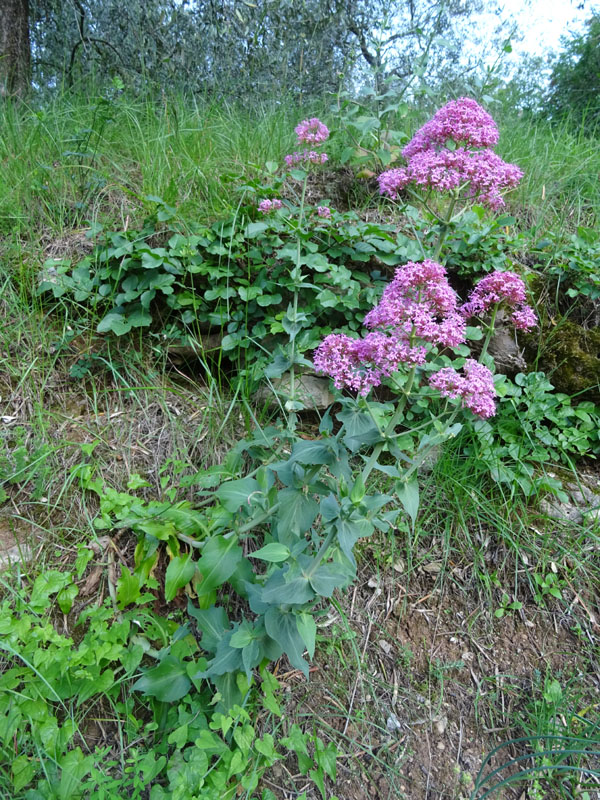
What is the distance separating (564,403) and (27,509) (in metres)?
2.60

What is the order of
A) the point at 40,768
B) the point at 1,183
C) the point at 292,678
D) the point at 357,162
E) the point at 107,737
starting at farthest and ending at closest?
the point at 357,162 < the point at 1,183 < the point at 292,678 < the point at 107,737 < the point at 40,768

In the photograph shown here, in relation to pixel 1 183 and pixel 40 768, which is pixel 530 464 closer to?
pixel 40 768

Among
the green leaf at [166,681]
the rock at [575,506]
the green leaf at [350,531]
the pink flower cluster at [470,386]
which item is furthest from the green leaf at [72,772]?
the rock at [575,506]

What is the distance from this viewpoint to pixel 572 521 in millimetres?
2164

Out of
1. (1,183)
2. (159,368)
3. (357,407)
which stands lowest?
(159,368)

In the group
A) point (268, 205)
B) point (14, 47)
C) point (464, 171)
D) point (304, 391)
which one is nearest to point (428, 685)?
point (304, 391)

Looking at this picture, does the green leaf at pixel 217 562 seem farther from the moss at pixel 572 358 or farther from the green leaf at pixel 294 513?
the moss at pixel 572 358

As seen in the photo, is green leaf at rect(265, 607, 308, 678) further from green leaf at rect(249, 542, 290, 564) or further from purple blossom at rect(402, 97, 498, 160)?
purple blossom at rect(402, 97, 498, 160)

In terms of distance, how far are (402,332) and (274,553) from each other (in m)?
0.78

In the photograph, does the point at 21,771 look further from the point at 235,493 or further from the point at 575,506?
the point at 575,506

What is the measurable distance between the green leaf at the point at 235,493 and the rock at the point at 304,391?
23.7 inches

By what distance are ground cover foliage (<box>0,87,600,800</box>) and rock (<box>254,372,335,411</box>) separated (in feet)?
0.18

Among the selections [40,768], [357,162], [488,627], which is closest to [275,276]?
[357,162]

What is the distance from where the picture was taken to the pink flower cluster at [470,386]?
4.65 ft
